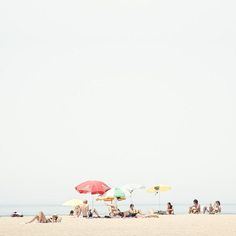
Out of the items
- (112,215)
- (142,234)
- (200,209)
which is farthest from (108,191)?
(142,234)

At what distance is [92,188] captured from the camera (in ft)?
89.1

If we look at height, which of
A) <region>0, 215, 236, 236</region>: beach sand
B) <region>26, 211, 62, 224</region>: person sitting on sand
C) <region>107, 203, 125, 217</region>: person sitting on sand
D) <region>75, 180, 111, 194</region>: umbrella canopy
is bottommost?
<region>0, 215, 236, 236</region>: beach sand

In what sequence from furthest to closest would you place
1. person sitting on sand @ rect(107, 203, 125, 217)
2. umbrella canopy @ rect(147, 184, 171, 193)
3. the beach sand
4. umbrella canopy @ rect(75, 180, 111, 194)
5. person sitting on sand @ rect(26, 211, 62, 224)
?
umbrella canopy @ rect(147, 184, 171, 193) < person sitting on sand @ rect(107, 203, 125, 217) < umbrella canopy @ rect(75, 180, 111, 194) < person sitting on sand @ rect(26, 211, 62, 224) < the beach sand

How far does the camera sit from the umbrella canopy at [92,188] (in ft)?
89.1

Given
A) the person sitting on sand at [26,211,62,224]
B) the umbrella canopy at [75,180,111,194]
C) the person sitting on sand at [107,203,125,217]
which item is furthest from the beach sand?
the person sitting on sand at [107,203,125,217]

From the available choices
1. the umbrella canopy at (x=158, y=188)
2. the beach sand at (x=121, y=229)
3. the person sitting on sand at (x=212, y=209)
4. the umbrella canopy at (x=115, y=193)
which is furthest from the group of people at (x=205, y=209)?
the beach sand at (x=121, y=229)

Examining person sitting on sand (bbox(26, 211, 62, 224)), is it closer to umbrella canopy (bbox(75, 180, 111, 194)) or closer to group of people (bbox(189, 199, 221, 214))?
umbrella canopy (bbox(75, 180, 111, 194))

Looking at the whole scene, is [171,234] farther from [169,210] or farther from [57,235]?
[169,210]

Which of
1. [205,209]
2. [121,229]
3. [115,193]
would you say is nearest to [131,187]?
[115,193]

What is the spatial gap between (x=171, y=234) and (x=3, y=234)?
538 centimetres

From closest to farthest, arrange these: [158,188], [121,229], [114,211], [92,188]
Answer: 1. [121,229]
2. [92,188]
3. [114,211]
4. [158,188]

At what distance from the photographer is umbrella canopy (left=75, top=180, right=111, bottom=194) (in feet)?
89.1

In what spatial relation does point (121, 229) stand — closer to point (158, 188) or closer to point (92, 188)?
point (92, 188)

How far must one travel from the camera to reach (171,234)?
641 inches
